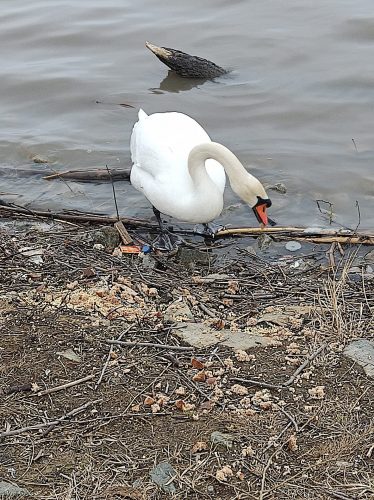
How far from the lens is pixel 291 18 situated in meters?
10.9

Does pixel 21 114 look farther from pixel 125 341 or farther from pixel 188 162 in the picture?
pixel 125 341

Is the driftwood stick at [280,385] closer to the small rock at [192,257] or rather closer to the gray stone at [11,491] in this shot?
the gray stone at [11,491]

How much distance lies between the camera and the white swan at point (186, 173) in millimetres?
5371

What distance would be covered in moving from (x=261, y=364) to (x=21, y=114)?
6.00 m

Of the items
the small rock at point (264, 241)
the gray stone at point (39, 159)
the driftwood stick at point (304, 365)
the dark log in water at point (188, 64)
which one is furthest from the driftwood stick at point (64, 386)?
the dark log in water at point (188, 64)

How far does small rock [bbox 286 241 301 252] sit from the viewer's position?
5953mm

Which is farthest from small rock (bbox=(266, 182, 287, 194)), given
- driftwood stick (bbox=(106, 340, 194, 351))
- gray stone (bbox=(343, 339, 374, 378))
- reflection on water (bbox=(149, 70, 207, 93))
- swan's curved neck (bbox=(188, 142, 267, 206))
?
driftwood stick (bbox=(106, 340, 194, 351))

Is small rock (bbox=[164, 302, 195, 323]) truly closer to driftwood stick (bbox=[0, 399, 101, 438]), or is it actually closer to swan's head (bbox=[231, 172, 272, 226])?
driftwood stick (bbox=[0, 399, 101, 438])

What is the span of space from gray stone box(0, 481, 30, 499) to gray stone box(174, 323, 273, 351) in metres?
1.22

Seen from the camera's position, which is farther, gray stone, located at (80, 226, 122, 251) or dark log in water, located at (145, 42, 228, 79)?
dark log in water, located at (145, 42, 228, 79)

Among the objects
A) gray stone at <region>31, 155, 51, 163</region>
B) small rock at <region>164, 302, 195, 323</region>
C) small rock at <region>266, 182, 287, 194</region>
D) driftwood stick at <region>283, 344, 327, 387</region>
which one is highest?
driftwood stick at <region>283, 344, 327, 387</region>

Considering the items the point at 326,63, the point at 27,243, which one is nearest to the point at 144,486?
the point at 27,243

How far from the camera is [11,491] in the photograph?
10.2ft

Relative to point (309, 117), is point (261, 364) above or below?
above
